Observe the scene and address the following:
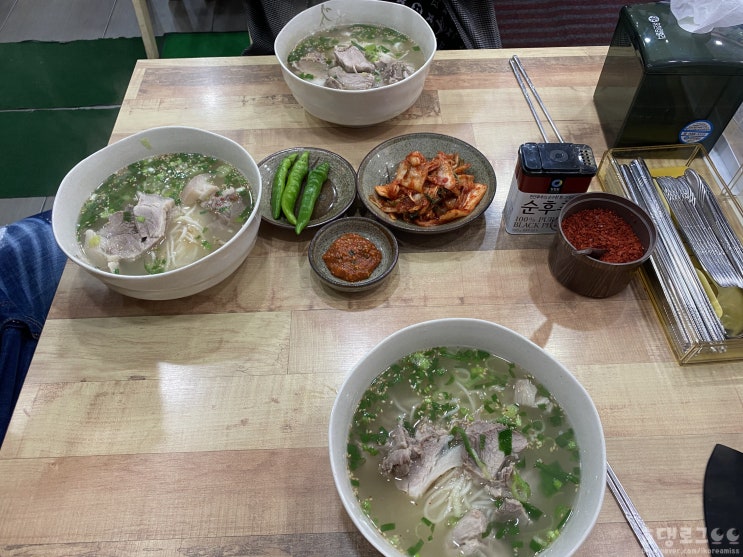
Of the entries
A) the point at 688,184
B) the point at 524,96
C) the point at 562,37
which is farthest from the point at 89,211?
the point at 562,37

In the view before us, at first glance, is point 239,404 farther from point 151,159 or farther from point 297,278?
point 151,159

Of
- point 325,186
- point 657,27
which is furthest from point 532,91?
point 325,186

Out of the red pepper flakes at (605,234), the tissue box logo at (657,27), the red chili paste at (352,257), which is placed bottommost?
the red chili paste at (352,257)

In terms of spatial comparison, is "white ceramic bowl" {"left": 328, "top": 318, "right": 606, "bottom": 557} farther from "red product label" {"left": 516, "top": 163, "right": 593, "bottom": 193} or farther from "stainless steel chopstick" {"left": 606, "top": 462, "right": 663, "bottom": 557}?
"red product label" {"left": 516, "top": 163, "right": 593, "bottom": 193}

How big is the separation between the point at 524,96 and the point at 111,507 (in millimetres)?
1855

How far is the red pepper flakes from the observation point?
1.44 metres

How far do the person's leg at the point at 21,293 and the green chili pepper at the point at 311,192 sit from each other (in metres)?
0.87

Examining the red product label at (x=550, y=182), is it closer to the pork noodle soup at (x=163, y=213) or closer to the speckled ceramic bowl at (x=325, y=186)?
the speckled ceramic bowl at (x=325, y=186)

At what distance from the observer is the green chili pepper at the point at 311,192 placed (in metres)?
1.63

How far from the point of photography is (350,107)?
1829mm

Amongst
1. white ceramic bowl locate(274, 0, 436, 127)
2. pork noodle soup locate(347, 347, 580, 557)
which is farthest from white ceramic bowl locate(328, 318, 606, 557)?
white ceramic bowl locate(274, 0, 436, 127)

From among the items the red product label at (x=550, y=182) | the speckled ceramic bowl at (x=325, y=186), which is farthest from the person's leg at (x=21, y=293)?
the red product label at (x=550, y=182)

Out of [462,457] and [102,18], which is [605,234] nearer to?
[462,457]

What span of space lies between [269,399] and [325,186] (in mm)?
739
